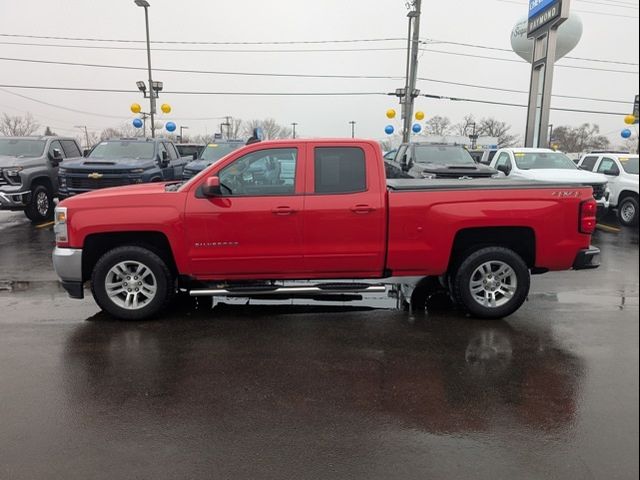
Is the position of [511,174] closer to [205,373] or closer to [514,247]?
[514,247]

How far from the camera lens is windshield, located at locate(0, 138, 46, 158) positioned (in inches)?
Answer: 508

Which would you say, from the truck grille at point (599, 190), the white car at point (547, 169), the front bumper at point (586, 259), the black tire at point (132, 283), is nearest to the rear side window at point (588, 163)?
the white car at point (547, 169)

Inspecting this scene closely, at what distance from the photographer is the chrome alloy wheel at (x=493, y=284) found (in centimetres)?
567

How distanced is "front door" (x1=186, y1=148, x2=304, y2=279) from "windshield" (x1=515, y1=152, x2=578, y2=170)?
10.3m

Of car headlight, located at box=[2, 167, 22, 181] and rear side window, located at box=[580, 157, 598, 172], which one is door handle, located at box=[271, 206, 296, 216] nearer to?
car headlight, located at box=[2, 167, 22, 181]

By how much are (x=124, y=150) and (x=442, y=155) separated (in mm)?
8493

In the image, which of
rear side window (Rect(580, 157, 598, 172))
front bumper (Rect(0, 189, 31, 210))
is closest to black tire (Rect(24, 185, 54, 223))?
front bumper (Rect(0, 189, 31, 210))

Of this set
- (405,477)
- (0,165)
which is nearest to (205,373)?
(405,477)

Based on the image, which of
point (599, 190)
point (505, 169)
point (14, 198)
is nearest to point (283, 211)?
point (14, 198)

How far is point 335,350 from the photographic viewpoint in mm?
4816

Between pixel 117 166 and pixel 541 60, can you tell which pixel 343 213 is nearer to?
pixel 117 166

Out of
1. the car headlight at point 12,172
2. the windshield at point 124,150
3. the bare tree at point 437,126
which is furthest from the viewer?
the bare tree at point 437,126

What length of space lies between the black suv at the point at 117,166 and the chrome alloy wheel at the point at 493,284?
352 inches

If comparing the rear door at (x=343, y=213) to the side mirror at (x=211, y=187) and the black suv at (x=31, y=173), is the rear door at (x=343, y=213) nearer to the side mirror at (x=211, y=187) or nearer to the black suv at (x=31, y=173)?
the side mirror at (x=211, y=187)
